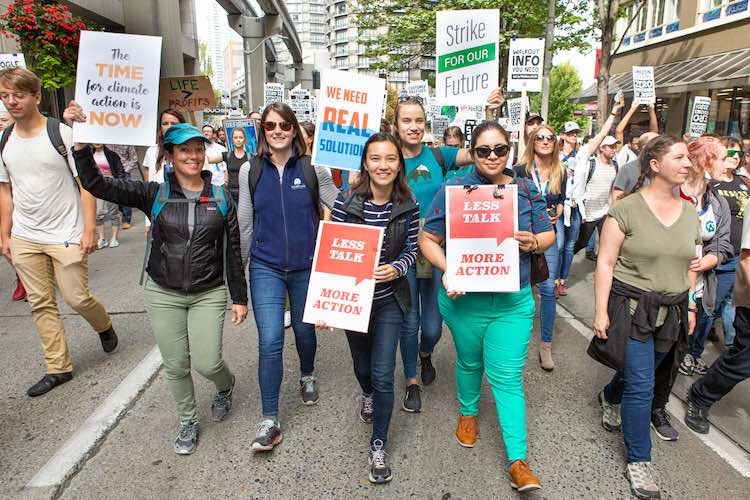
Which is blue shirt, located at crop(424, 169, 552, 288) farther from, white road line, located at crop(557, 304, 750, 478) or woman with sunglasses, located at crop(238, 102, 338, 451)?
white road line, located at crop(557, 304, 750, 478)

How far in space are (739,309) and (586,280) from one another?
432 cm

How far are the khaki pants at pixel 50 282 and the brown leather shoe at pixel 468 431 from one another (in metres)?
3.05

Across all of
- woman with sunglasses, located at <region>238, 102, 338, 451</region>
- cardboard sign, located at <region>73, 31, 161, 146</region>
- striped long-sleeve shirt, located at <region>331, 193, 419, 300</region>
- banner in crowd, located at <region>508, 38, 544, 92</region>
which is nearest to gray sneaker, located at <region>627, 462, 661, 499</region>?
striped long-sleeve shirt, located at <region>331, 193, 419, 300</region>

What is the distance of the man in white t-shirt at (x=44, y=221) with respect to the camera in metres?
3.85

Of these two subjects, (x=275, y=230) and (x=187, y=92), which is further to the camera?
(x=187, y=92)

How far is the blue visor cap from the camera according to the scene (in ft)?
10.2

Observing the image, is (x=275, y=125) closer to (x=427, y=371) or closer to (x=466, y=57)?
(x=427, y=371)

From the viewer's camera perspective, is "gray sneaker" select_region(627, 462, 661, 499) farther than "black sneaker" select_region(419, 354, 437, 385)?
No

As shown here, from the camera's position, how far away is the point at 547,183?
4883 millimetres

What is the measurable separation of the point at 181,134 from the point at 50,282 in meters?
1.92

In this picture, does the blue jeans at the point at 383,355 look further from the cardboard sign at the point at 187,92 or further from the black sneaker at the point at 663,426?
the cardboard sign at the point at 187,92

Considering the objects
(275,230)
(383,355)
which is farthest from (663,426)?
(275,230)

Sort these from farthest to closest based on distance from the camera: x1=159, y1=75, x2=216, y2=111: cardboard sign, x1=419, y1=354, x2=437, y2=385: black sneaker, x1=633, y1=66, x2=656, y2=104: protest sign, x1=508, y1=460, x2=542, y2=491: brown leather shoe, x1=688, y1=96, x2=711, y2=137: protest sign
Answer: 1. x1=688, y1=96, x2=711, y2=137: protest sign
2. x1=633, y1=66, x2=656, y2=104: protest sign
3. x1=159, y1=75, x2=216, y2=111: cardboard sign
4. x1=419, y1=354, x2=437, y2=385: black sneaker
5. x1=508, y1=460, x2=542, y2=491: brown leather shoe

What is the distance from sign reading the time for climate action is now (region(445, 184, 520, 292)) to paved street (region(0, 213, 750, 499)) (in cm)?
113
